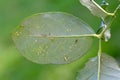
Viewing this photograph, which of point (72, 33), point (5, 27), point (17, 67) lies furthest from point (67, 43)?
point (5, 27)

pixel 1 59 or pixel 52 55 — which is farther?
pixel 1 59

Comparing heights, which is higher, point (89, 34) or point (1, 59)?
point (89, 34)

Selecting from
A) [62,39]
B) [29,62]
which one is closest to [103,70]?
[62,39]

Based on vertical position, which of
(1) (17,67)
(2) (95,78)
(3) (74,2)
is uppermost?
(2) (95,78)

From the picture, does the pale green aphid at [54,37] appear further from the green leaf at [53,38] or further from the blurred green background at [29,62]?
the blurred green background at [29,62]

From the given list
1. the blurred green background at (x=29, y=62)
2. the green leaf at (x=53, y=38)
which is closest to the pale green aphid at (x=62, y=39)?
the green leaf at (x=53, y=38)

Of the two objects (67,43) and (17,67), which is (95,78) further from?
(17,67)

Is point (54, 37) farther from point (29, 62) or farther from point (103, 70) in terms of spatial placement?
point (29, 62)
